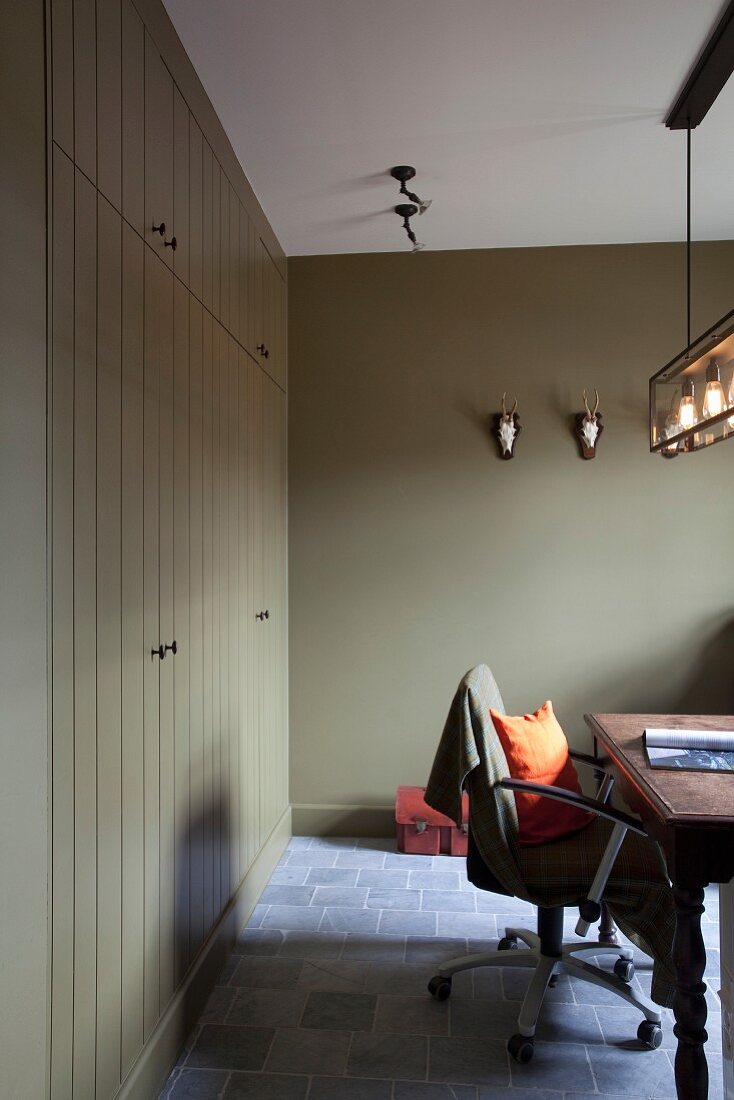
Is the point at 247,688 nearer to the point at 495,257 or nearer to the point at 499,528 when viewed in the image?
the point at 499,528

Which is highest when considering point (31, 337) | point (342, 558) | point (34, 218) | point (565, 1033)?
point (34, 218)

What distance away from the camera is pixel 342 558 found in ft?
13.4

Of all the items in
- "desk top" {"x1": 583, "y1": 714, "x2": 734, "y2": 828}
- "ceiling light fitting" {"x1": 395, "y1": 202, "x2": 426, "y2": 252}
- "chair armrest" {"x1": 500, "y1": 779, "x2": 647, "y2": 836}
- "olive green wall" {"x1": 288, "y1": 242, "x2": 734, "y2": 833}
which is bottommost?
"chair armrest" {"x1": 500, "y1": 779, "x2": 647, "y2": 836}

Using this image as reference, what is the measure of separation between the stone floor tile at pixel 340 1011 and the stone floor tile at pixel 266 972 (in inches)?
5.0

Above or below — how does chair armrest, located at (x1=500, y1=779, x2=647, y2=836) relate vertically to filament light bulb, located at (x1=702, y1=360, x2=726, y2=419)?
below

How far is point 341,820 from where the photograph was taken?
4066 millimetres

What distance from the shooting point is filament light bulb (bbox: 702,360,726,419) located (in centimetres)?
230

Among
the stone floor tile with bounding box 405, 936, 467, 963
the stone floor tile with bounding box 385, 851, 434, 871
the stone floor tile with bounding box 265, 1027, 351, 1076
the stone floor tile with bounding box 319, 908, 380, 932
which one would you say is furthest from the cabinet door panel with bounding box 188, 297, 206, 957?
the stone floor tile with bounding box 385, 851, 434, 871

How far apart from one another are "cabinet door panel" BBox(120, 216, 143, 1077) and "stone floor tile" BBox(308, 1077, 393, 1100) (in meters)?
0.49

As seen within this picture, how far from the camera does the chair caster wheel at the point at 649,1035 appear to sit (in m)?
2.31

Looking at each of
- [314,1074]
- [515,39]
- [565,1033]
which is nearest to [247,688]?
[314,1074]

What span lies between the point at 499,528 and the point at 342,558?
31.2 inches

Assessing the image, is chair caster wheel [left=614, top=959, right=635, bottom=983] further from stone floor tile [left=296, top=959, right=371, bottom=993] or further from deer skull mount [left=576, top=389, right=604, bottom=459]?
deer skull mount [left=576, top=389, right=604, bottom=459]

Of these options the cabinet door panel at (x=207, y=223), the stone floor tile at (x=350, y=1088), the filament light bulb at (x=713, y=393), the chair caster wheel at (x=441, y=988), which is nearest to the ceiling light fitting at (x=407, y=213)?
the cabinet door panel at (x=207, y=223)
